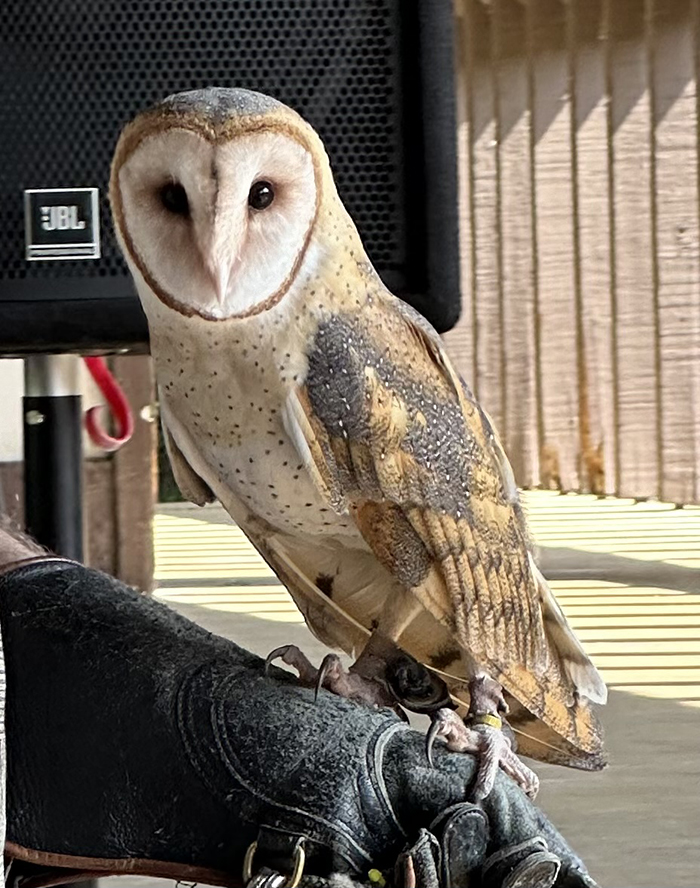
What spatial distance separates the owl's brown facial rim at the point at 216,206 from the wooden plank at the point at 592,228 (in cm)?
345

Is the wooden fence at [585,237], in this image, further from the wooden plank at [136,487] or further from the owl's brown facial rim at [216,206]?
the owl's brown facial rim at [216,206]

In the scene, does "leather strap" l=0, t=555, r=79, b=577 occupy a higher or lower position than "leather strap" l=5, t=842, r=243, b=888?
higher

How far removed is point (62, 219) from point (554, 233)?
3470 millimetres

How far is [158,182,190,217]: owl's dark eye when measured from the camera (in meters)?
0.70

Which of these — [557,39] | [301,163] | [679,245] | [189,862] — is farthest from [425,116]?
[557,39]

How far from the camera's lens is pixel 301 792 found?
29.6 inches

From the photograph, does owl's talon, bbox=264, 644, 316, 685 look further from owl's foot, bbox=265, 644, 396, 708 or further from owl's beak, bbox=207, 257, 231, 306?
owl's beak, bbox=207, 257, 231, 306

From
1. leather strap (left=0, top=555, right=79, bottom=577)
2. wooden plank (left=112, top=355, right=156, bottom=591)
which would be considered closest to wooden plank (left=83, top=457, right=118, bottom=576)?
wooden plank (left=112, top=355, right=156, bottom=591)

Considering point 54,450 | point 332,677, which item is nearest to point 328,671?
point 332,677

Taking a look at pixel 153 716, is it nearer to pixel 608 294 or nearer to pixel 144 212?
pixel 144 212

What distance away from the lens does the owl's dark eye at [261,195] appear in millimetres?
706

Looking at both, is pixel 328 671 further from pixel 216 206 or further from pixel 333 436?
pixel 216 206

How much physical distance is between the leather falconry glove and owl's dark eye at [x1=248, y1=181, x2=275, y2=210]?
0.28m

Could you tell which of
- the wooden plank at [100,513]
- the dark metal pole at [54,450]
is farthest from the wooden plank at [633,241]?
the dark metal pole at [54,450]
